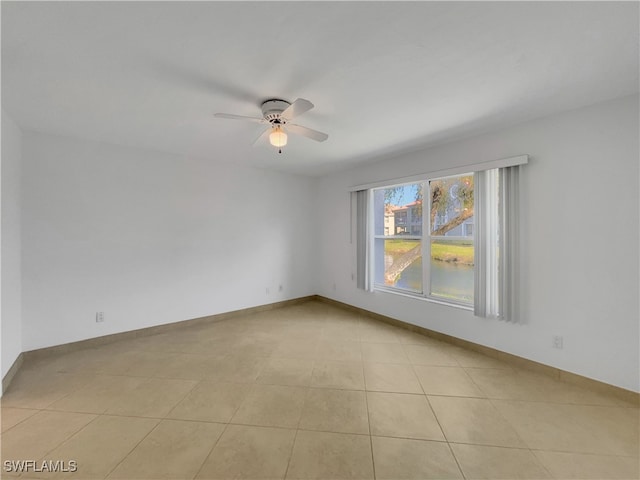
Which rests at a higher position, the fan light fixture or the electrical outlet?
the fan light fixture

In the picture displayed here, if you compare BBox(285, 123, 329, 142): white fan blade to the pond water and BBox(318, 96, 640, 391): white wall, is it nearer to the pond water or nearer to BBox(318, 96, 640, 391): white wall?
BBox(318, 96, 640, 391): white wall

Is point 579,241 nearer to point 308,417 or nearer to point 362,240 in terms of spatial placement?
point 362,240

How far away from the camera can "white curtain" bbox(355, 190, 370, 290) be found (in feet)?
13.7

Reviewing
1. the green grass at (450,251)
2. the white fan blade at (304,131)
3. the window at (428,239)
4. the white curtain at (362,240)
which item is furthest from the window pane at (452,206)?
the white fan blade at (304,131)

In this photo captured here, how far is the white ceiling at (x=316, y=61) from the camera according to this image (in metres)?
1.30

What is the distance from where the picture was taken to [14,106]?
7.30 ft

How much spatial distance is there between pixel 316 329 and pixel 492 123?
3262mm

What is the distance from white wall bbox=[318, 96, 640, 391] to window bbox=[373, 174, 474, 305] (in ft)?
1.58

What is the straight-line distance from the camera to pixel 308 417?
6.15 ft

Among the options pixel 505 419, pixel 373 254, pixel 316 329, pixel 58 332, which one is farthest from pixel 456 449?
pixel 58 332

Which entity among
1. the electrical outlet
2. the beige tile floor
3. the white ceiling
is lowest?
the beige tile floor

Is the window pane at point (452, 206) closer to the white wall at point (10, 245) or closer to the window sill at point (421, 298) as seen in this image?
the window sill at point (421, 298)

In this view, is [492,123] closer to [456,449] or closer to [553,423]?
[553,423]

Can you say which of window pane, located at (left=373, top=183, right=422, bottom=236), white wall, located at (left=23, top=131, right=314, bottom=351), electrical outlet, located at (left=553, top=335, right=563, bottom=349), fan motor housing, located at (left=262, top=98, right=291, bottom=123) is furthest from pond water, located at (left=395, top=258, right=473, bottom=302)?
fan motor housing, located at (left=262, top=98, right=291, bottom=123)
